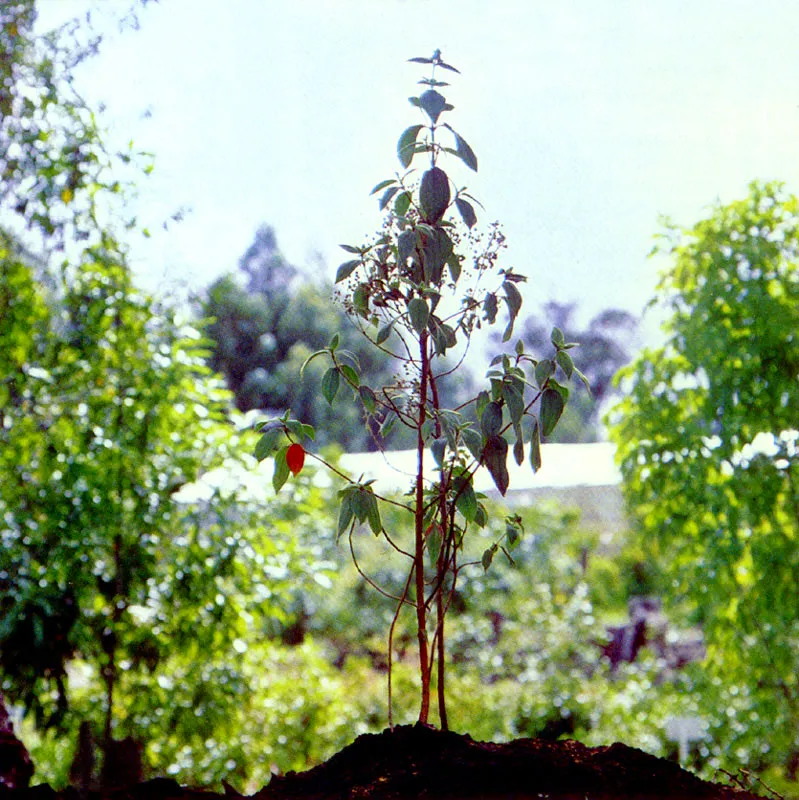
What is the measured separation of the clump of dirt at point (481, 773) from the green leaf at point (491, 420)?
29 centimetres

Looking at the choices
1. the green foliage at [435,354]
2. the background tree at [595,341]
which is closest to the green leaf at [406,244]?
the green foliage at [435,354]

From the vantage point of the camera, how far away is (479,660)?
3322mm

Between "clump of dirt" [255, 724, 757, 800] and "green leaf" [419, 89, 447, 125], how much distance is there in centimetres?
60

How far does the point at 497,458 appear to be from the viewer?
0.98 metres

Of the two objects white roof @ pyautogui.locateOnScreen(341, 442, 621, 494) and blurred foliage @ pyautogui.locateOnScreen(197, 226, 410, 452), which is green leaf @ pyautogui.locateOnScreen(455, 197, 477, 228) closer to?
white roof @ pyautogui.locateOnScreen(341, 442, 621, 494)

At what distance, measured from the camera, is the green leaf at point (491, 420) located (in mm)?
977

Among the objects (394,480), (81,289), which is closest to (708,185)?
(81,289)

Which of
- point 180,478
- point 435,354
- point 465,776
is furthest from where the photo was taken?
point 180,478

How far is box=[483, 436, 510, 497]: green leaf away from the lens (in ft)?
3.18

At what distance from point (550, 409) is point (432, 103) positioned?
33 cm

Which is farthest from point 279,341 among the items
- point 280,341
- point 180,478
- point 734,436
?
point 734,436

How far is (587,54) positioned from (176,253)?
0.95m

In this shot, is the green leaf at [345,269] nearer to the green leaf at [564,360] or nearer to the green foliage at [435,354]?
the green foliage at [435,354]

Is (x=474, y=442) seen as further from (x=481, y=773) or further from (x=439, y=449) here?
(x=481, y=773)
